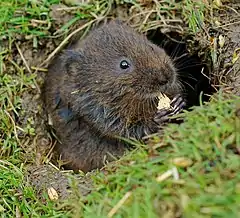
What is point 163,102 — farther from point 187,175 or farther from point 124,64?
point 187,175

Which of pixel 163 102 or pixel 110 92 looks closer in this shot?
pixel 110 92

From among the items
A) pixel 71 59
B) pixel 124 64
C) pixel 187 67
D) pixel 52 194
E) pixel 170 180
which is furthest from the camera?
pixel 187 67

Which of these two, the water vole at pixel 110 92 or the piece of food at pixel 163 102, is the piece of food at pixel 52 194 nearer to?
the water vole at pixel 110 92

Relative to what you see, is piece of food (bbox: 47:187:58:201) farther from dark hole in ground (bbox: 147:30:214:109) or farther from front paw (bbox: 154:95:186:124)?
dark hole in ground (bbox: 147:30:214:109)

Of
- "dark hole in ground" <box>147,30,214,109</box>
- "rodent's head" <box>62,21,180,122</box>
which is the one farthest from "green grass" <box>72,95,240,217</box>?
"dark hole in ground" <box>147,30,214,109</box>

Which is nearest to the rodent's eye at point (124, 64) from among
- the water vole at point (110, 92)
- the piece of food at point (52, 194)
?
the water vole at point (110, 92)

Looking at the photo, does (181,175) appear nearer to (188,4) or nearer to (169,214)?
Result: (169,214)

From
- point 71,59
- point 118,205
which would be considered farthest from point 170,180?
point 71,59
